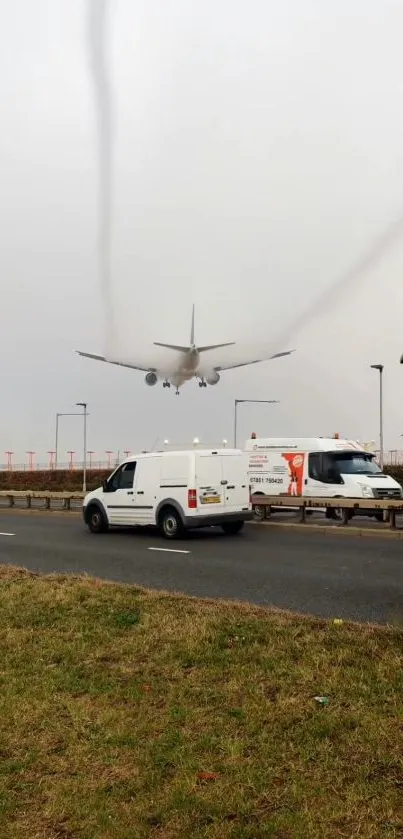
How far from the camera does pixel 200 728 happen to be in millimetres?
3977

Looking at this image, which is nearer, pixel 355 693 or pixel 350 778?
Result: pixel 350 778

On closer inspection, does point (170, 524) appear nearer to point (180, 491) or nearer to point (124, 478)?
point (180, 491)

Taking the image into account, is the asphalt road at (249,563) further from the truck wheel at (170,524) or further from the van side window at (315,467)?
the van side window at (315,467)

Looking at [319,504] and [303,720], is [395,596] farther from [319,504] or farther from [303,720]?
[319,504]

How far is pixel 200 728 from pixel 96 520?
14037mm

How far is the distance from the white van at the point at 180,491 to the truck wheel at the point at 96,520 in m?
0.24

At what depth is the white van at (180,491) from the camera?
15.6 metres

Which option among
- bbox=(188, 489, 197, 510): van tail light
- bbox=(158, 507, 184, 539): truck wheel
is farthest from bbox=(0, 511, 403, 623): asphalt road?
bbox=(188, 489, 197, 510): van tail light

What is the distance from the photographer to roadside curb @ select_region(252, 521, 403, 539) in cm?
1569

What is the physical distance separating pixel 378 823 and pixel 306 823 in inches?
12.3

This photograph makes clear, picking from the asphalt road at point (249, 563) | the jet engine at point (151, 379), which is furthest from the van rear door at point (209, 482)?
the jet engine at point (151, 379)

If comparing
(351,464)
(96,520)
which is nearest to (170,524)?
(96,520)

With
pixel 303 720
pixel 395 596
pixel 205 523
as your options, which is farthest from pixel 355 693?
pixel 205 523

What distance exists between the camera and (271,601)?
7.97 metres
